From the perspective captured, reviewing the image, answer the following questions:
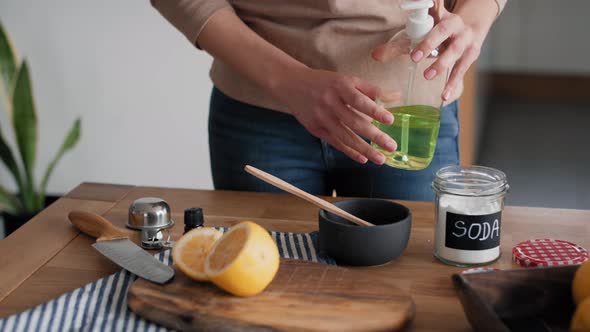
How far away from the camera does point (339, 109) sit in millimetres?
1111

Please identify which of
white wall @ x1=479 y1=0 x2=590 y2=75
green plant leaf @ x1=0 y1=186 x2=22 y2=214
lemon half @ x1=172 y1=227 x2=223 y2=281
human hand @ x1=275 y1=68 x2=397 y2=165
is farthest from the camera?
white wall @ x1=479 y1=0 x2=590 y2=75

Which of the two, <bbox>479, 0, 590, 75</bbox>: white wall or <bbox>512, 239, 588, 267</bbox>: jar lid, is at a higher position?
<bbox>512, 239, 588, 267</bbox>: jar lid

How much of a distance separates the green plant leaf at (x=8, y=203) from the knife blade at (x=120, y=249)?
1.65m

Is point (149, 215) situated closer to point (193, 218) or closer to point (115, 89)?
point (193, 218)

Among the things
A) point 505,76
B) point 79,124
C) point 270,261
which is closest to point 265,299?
point 270,261

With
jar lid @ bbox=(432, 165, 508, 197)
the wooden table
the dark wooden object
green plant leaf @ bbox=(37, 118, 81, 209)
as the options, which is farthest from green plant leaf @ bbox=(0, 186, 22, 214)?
the dark wooden object

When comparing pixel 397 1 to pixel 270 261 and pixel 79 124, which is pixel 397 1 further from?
pixel 79 124

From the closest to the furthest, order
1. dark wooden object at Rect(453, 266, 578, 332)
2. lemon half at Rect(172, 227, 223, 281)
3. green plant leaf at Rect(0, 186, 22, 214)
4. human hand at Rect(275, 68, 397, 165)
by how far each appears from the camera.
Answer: dark wooden object at Rect(453, 266, 578, 332) → lemon half at Rect(172, 227, 223, 281) → human hand at Rect(275, 68, 397, 165) → green plant leaf at Rect(0, 186, 22, 214)

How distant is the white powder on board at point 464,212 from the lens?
102cm

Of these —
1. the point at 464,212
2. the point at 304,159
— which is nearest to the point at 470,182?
the point at 464,212

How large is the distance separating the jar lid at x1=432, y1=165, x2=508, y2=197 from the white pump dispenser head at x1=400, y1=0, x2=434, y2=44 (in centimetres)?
20

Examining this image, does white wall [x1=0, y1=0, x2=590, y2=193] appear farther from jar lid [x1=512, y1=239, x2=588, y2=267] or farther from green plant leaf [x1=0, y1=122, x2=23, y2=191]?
jar lid [x1=512, y1=239, x2=588, y2=267]

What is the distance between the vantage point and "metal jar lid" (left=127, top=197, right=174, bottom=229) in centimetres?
115

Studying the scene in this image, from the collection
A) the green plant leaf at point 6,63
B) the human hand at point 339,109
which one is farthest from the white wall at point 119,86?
the human hand at point 339,109
